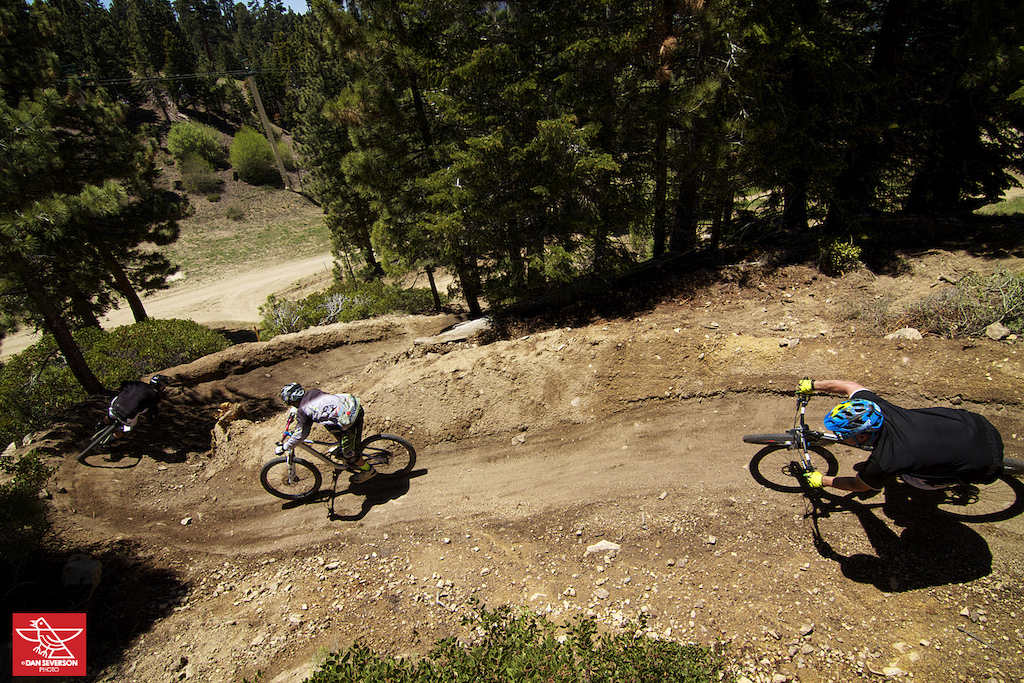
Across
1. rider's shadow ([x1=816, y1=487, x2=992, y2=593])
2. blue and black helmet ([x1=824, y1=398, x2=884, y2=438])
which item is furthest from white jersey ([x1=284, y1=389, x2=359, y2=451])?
rider's shadow ([x1=816, y1=487, x2=992, y2=593])

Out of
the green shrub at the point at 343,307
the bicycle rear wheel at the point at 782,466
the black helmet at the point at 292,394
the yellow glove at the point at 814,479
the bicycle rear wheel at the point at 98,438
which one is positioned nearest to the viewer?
the yellow glove at the point at 814,479

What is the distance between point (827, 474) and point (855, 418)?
1.83m

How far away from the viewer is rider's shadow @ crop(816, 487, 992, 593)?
5.32 meters

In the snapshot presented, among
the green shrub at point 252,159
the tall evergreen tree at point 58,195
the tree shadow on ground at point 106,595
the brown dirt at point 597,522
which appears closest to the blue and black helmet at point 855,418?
the brown dirt at point 597,522

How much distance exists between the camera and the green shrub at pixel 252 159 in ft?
208

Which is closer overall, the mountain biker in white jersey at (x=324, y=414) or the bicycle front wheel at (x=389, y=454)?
the mountain biker in white jersey at (x=324, y=414)

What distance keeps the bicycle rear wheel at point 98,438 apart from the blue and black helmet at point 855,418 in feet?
41.4

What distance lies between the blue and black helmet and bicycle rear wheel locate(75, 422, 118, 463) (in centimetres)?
1263

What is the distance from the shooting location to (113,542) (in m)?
7.37

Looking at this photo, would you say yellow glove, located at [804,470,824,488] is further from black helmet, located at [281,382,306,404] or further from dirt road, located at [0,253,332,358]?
dirt road, located at [0,253,332,358]

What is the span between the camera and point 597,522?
22.3 ft

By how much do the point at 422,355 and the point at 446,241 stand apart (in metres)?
3.26

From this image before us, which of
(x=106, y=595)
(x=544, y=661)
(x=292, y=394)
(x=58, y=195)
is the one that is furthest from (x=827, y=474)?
(x=58, y=195)

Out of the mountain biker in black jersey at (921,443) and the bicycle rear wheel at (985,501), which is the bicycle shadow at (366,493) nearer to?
the mountain biker in black jersey at (921,443)
